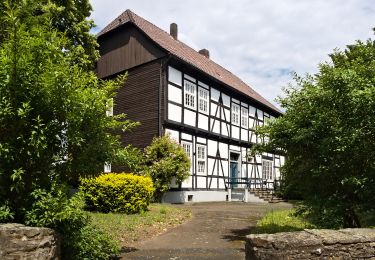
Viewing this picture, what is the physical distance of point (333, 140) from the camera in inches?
309

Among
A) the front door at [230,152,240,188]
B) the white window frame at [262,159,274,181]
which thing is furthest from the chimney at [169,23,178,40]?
the white window frame at [262,159,274,181]

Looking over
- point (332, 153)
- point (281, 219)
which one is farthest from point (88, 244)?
point (281, 219)

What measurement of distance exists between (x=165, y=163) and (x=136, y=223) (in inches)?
290

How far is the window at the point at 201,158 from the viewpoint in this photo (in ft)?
72.9

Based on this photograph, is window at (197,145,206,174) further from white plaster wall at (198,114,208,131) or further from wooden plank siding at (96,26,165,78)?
wooden plank siding at (96,26,165,78)

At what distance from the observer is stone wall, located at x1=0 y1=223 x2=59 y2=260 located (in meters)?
5.00

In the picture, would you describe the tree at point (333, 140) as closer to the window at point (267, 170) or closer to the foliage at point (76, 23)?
the foliage at point (76, 23)

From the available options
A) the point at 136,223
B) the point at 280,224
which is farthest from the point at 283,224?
the point at 136,223

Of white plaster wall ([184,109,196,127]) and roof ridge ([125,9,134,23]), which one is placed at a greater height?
roof ridge ([125,9,134,23])

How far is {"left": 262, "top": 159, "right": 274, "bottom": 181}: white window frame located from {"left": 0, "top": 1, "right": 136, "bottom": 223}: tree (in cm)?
2408

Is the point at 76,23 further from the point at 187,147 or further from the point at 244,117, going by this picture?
the point at 244,117

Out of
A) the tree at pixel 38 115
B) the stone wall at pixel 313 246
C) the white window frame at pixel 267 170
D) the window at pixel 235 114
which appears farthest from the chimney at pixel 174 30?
the stone wall at pixel 313 246

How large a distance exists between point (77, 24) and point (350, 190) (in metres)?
14.0

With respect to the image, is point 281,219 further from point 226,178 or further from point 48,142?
point 226,178
